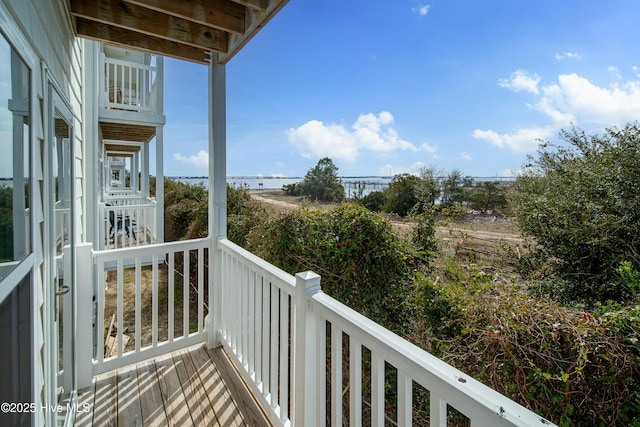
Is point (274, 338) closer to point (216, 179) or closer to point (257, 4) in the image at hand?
point (216, 179)

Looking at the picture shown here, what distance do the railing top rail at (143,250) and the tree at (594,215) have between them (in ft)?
12.3

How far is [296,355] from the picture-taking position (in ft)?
5.40

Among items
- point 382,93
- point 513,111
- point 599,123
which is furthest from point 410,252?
point 382,93

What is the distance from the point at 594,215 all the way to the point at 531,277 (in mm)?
929

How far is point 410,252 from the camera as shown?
3.04 m

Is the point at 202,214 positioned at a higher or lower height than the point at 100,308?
higher

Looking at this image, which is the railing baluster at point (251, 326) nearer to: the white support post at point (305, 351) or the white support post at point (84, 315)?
the white support post at point (305, 351)

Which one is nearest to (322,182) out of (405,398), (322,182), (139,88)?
(322,182)

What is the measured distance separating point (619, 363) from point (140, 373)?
3185 millimetres

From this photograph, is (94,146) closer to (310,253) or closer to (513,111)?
(310,253)

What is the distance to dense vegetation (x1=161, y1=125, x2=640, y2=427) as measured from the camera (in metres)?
1.67

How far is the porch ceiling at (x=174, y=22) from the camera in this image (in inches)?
80.7

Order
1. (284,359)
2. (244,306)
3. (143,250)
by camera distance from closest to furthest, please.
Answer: (284,359), (244,306), (143,250)

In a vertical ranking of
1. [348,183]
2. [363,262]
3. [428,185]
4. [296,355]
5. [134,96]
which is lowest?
[296,355]
